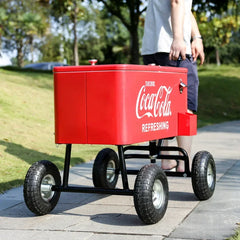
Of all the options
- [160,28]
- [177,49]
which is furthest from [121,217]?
[160,28]

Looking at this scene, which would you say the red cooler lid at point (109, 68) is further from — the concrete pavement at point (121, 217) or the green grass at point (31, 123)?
the green grass at point (31, 123)

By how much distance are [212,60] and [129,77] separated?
56348 millimetres

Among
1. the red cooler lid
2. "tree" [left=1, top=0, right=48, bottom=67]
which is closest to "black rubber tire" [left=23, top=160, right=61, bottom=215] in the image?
the red cooler lid

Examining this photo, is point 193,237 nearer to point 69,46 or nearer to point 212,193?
point 212,193

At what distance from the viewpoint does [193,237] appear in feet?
11.8

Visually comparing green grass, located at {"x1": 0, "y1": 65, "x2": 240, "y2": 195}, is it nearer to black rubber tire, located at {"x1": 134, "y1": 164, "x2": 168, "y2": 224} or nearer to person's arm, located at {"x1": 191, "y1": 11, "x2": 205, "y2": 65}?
black rubber tire, located at {"x1": 134, "y1": 164, "x2": 168, "y2": 224}

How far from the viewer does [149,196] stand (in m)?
3.88

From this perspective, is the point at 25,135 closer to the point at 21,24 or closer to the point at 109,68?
the point at 109,68

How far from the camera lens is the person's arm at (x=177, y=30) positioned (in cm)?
487

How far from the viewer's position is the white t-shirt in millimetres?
5105

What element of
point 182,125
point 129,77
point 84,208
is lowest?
point 84,208

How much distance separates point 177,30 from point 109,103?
4.17 ft

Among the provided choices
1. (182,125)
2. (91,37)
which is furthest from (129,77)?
(91,37)

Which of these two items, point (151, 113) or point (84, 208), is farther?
point (84, 208)
